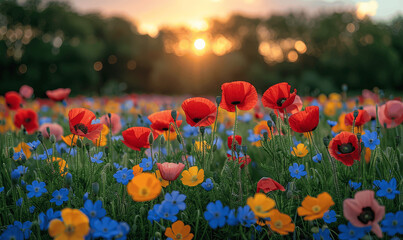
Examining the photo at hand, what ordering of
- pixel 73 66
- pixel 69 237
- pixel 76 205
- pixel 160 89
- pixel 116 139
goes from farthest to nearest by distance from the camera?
1. pixel 160 89
2. pixel 73 66
3. pixel 116 139
4. pixel 76 205
5. pixel 69 237

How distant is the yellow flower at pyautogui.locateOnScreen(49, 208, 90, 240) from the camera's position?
981 millimetres

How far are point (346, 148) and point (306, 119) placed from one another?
207 millimetres

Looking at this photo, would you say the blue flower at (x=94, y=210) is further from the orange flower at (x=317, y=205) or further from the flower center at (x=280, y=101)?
the flower center at (x=280, y=101)

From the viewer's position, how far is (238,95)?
146 cm

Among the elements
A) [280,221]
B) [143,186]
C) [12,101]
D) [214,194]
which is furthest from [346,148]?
[12,101]

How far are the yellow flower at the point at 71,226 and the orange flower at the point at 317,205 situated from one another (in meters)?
0.67

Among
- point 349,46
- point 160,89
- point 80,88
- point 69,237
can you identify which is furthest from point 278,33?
point 69,237

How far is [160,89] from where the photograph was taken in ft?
70.7

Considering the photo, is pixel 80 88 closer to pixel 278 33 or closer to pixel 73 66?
pixel 73 66

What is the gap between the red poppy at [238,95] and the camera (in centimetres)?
145

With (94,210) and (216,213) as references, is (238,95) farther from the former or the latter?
(94,210)

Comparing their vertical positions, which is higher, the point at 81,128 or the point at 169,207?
the point at 81,128

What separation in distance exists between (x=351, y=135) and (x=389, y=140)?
3.67 feet

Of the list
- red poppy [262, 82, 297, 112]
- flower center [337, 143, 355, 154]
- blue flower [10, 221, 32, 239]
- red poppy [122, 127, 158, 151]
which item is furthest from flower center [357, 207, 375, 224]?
blue flower [10, 221, 32, 239]
